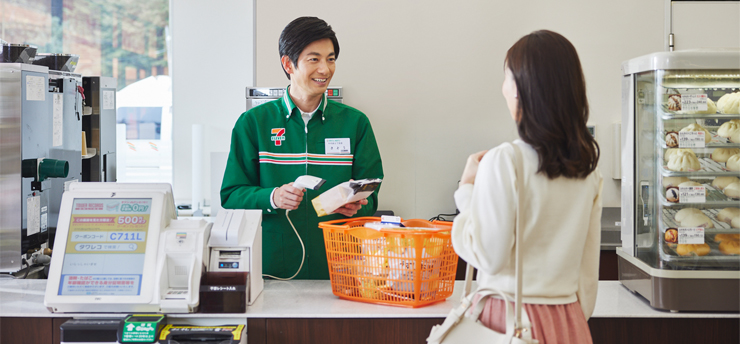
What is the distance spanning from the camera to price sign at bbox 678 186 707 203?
75.9 inches

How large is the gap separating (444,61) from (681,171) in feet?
7.73

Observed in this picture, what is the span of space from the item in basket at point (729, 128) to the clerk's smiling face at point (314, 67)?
4.95ft

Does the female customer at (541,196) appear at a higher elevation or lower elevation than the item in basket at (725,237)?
higher

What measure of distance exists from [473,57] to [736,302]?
2.65 m

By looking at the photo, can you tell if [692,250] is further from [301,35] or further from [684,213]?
[301,35]

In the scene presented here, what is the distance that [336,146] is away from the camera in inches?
88.7

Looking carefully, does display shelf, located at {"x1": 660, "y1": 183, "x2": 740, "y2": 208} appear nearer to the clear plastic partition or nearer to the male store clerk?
the clear plastic partition

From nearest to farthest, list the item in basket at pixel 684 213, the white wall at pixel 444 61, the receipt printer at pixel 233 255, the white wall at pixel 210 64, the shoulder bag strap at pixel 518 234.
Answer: the shoulder bag strap at pixel 518 234 → the receipt printer at pixel 233 255 → the item in basket at pixel 684 213 → the white wall at pixel 444 61 → the white wall at pixel 210 64

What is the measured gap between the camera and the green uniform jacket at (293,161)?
7.26ft

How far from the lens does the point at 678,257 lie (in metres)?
1.89

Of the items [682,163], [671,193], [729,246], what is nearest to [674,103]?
[682,163]

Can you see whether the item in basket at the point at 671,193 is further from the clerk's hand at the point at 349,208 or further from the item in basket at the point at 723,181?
the clerk's hand at the point at 349,208

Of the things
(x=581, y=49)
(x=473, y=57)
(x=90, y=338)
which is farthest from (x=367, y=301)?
(x=581, y=49)

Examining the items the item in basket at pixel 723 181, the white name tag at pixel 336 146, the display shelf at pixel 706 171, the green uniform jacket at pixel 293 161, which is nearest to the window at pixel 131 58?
the green uniform jacket at pixel 293 161
